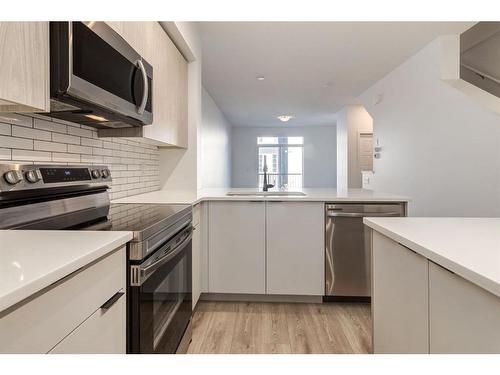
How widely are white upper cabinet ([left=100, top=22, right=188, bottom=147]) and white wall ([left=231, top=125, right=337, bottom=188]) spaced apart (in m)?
6.23

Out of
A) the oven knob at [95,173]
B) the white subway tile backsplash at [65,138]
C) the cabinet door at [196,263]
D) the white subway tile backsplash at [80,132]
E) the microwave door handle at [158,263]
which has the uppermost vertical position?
the white subway tile backsplash at [80,132]

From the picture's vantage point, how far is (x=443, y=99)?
10.3 feet

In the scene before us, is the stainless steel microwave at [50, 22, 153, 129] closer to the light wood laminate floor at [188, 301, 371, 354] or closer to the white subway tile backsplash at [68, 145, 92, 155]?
the white subway tile backsplash at [68, 145, 92, 155]

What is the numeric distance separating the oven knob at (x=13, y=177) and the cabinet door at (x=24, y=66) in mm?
201

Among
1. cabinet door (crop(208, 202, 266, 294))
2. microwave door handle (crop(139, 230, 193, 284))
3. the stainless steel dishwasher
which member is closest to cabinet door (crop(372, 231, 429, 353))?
microwave door handle (crop(139, 230, 193, 284))

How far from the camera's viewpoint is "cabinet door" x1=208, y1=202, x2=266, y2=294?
251cm

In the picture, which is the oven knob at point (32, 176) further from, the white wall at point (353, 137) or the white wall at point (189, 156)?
the white wall at point (353, 137)

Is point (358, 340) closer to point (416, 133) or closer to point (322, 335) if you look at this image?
point (322, 335)

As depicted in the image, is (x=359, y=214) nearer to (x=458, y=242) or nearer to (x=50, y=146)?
(x=458, y=242)

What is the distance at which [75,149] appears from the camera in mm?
1614

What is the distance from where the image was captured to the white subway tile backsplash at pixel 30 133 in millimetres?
1227

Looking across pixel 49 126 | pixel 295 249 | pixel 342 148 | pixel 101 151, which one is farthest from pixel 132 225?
pixel 342 148

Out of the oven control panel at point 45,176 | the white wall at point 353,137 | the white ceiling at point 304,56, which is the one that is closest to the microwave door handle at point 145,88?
the oven control panel at point 45,176
